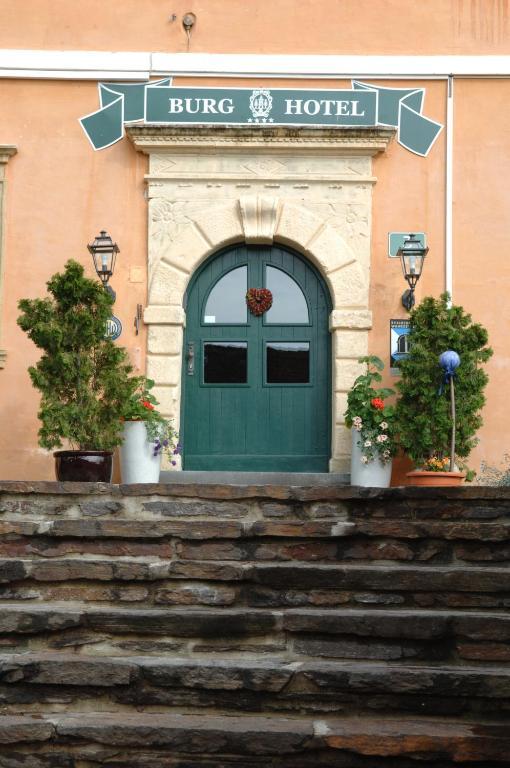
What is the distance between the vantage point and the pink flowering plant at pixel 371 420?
8.09 m

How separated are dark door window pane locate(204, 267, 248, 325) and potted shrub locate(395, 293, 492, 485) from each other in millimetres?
1600

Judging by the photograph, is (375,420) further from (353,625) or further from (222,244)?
(353,625)

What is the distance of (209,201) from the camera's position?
9.03 m

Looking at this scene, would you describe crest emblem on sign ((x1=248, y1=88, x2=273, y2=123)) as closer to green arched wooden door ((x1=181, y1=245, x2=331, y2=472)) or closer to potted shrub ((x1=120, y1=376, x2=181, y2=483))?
green arched wooden door ((x1=181, y1=245, x2=331, y2=472))

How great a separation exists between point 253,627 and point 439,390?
346 centimetres

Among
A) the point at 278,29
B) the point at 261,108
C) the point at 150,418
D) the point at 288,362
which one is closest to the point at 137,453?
the point at 150,418

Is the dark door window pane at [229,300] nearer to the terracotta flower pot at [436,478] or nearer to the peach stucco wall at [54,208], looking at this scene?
the peach stucco wall at [54,208]

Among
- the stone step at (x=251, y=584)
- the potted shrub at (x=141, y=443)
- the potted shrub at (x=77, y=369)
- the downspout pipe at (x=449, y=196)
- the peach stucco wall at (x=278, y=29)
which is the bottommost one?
the stone step at (x=251, y=584)

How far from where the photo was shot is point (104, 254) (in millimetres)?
8617

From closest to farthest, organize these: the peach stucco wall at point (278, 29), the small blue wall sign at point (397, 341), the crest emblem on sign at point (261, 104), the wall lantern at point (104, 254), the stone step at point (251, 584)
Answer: the stone step at point (251, 584), the wall lantern at point (104, 254), the small blue wall sign at point (397, 341), the crest emblem on sign at point (261, 104), the peach stucco wall at point (278, 29)

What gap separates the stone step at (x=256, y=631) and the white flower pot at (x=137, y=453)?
2914mm

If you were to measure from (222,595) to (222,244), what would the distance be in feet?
13.7

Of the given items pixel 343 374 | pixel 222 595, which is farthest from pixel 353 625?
pixel 343 374

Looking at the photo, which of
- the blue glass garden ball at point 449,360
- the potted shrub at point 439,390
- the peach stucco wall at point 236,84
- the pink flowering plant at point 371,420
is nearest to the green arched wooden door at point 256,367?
the peach stucco wall at point 236,84
